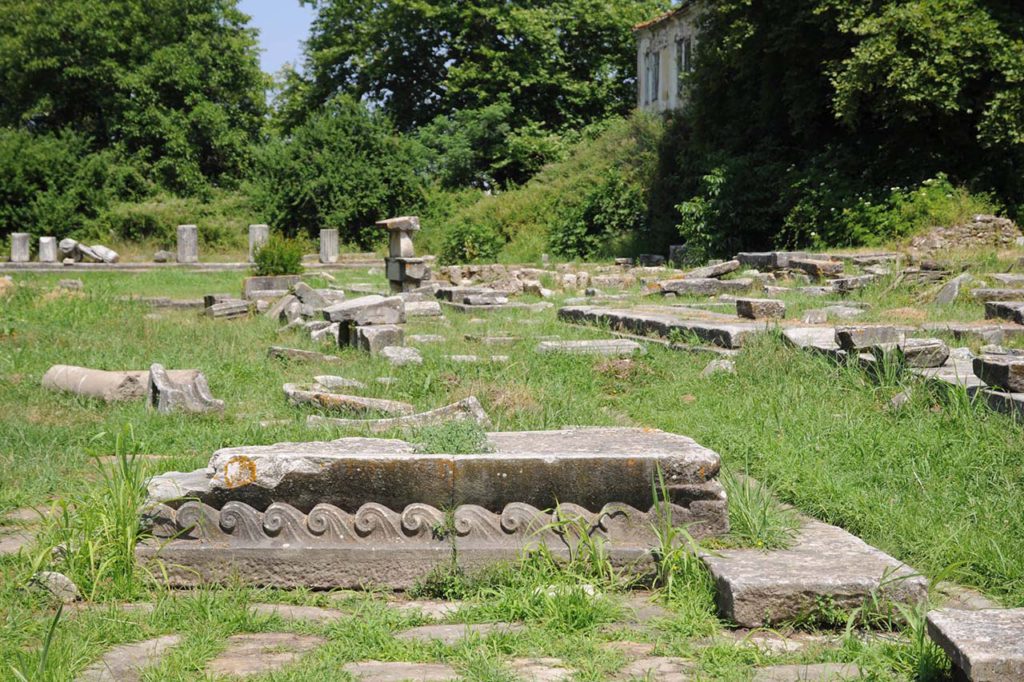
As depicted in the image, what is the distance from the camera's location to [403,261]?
17.8m

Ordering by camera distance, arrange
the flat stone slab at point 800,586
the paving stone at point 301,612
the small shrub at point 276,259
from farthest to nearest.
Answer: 1. the small shrub at point 276,259
2. the paving stone at point 301,612
3. the flat stone slab at point 800,586

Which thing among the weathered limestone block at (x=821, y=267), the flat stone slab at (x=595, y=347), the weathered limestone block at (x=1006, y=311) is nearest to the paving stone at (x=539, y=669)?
the flat stone slab at (x=595, y=347)

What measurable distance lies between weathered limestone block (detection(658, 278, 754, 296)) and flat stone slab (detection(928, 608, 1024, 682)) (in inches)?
490

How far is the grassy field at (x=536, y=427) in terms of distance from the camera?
3639mm

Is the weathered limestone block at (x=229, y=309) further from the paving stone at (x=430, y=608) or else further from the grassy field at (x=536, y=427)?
the paving stone at (x=430, y=608)

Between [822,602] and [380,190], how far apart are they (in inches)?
1138

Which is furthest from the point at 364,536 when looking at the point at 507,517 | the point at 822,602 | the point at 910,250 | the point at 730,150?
the point at 730,150

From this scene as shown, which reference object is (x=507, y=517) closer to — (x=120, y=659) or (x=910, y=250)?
(x=120, y=659)

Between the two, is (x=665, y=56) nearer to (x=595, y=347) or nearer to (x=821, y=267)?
(x=821, y=267)

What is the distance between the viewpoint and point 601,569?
14.4ft

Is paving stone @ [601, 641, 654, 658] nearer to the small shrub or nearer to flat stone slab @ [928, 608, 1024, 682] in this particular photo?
flat stone slab @ [928, 608, 1024, 682]

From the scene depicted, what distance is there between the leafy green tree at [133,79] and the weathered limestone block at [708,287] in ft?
80.7

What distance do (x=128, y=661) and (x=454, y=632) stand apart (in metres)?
1.11

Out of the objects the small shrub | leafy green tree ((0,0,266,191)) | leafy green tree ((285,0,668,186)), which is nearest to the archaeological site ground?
the small shrub
